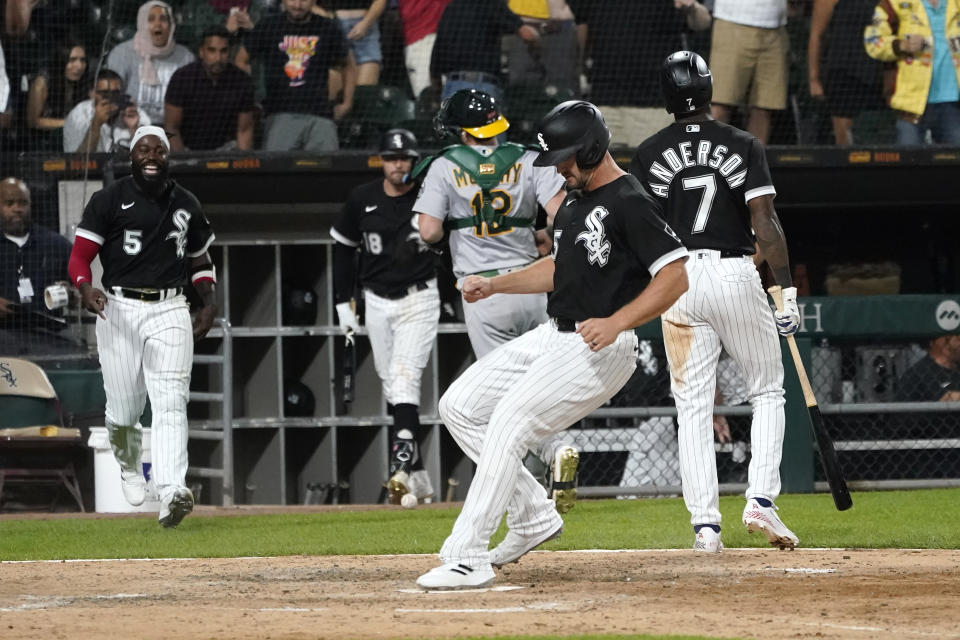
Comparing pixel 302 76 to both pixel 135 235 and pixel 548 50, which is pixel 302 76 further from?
pixel 135 235

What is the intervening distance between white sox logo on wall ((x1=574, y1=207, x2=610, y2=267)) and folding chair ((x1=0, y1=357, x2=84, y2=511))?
5854mm

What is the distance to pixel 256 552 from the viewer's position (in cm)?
678

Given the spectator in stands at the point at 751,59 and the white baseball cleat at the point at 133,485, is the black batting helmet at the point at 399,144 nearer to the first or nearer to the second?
the white baseball cleat at the point at 133,485

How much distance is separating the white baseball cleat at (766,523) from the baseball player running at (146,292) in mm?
3143

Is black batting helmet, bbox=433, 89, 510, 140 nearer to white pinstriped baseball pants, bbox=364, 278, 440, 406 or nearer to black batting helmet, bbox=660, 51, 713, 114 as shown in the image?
white pinstriped baseball pants, bbox=364, 278, 440, 406

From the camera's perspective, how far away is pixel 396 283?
9258mm

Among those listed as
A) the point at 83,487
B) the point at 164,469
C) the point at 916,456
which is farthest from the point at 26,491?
the point at 916,456

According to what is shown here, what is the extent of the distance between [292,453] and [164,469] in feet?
12.7

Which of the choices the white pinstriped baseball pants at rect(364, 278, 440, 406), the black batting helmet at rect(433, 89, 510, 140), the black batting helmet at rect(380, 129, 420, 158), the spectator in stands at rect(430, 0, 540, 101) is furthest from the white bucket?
the spectator in stands at rect(430, 0, 540, 101)

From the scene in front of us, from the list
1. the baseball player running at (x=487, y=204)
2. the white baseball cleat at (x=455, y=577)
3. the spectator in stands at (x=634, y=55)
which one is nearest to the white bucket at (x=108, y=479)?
the baseball player running at (x=487, y=204)

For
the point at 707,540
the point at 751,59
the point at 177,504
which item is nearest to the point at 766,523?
the point at 707,540

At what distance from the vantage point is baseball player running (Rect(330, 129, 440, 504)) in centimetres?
898

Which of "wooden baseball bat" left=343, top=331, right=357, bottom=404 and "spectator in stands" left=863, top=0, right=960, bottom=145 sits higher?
"spectator in stands" left=863, top=0, right=960, bottom=145

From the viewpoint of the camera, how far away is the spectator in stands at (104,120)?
11.0 meters
